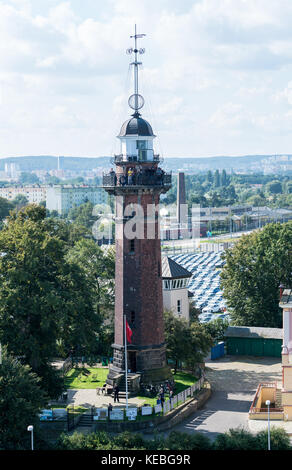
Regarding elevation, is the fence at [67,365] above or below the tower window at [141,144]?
below

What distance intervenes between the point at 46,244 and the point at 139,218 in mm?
6211

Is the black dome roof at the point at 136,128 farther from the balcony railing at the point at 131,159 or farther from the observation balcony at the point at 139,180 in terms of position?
the observation balcony at the point at 139,180

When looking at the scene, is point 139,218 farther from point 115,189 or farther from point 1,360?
point 1,360

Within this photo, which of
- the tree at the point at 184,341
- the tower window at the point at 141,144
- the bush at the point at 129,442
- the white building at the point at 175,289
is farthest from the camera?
the white building at the point at 175,289

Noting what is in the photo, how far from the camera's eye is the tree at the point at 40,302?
39.9m

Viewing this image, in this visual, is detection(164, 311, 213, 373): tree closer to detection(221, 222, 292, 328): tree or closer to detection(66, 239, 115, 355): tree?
detection(66, 239, 115, 355): tree

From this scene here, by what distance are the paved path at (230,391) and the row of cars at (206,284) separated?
10523 mm

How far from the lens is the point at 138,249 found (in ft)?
147

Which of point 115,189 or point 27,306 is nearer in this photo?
point 27,306

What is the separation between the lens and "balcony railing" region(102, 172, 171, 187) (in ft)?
147

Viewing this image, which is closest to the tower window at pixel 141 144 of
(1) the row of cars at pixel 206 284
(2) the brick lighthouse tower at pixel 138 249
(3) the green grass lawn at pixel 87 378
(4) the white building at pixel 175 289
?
(2) the brick lighthouse tower at pixel 138 249

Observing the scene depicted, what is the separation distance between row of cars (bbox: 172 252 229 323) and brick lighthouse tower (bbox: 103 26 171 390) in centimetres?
2046

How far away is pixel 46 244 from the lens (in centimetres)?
4178
